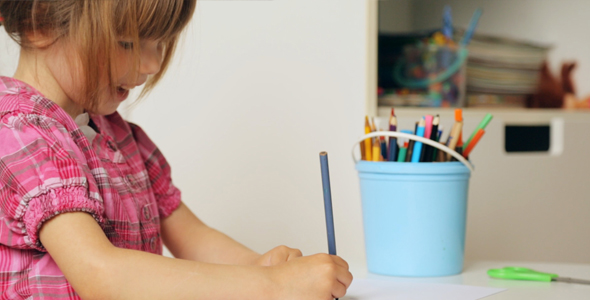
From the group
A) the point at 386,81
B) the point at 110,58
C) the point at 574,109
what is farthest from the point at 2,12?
the point at 574,109

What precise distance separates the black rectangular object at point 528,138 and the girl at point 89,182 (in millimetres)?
678

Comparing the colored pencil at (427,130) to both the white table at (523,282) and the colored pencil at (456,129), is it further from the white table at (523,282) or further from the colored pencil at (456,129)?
the white table at (523,282)

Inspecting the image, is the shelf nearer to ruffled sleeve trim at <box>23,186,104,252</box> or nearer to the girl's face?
the girl's face

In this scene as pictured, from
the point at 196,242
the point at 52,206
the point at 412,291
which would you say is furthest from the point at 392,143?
the point at 52,206

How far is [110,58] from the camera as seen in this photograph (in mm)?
579

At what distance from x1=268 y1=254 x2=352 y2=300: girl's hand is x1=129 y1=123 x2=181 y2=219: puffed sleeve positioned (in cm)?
30

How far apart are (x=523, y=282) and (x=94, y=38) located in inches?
21.4

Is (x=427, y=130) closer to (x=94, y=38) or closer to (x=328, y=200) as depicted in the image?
(x=328, y=200)

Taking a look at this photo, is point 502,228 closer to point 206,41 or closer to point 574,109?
point 574,109

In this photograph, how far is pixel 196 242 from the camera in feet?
2.53

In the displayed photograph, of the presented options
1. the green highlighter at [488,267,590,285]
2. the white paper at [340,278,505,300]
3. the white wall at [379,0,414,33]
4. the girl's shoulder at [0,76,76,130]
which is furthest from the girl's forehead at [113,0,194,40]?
the white wall at [379,0,414,33]

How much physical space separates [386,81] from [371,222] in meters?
0.54

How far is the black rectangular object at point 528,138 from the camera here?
1145mm

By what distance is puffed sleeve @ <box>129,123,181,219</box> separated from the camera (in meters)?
0.77
